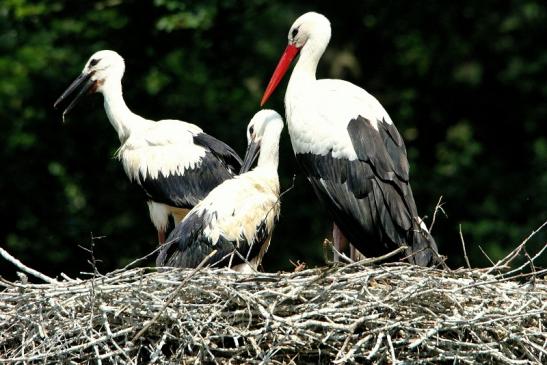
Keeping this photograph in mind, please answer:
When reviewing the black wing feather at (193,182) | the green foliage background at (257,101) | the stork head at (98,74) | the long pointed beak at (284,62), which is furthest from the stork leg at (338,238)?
the green foliage background at (257,101)

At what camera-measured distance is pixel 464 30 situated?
14.7 metres

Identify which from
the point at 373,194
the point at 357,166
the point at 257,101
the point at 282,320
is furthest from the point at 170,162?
the point at 257,101

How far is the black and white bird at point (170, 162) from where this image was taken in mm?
9531

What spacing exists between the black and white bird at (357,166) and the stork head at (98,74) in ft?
6.15

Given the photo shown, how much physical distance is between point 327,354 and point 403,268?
0.57 m

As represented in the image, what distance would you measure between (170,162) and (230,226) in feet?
4.75

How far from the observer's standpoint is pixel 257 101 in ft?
44.7

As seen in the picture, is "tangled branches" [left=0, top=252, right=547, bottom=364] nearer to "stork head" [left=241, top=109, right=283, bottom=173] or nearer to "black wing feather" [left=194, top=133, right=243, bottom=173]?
"stork head" [left=241, top=109, right=283, bottom=173]

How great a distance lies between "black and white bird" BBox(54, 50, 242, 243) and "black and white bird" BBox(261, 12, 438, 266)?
1.07 meters

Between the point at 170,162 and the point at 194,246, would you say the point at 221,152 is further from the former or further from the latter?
the point at 194,246

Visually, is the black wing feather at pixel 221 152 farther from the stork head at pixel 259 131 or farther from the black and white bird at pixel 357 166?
the black and white bird at pixel 357 166

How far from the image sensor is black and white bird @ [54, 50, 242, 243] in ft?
31.3

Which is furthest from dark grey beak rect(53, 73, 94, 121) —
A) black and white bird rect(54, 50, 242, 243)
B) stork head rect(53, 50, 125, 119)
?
black and white bird rect(54, 50, 242, 243)

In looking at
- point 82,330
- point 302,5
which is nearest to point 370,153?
point 82,330
